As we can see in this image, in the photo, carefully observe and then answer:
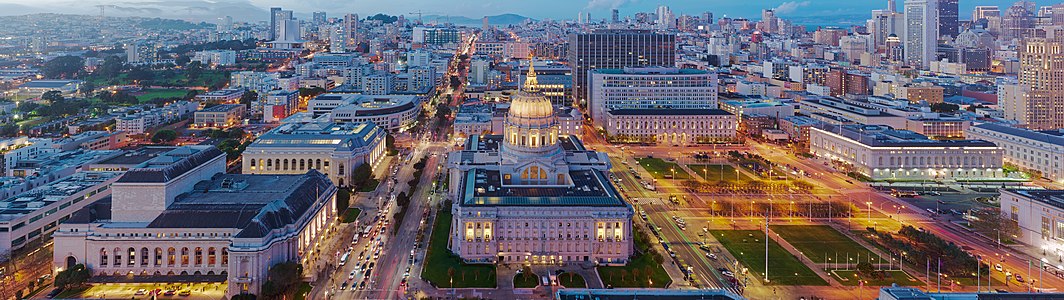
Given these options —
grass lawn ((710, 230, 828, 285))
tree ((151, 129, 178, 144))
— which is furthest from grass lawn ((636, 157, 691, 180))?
tree ((151, 129, 178, 144))

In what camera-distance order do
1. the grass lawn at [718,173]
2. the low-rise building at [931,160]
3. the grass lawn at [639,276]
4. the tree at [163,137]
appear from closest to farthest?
the grass lawn at [639,276]
the grass lawn at [718,173]
the low-rise building at [931,160]
the tree at [163,137]

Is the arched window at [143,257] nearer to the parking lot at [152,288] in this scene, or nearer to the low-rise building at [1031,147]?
the parking lot at [152,288]

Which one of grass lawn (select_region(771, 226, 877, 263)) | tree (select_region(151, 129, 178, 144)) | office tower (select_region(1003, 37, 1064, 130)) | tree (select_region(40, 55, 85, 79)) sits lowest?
grass lawn (select_region(771, 226, 877, 263))

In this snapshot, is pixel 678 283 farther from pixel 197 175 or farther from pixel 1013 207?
pixel 197 175

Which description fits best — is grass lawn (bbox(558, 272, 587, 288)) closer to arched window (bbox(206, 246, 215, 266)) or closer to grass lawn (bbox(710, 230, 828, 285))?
grass lawn (bbox(710, 230, 828, 285))

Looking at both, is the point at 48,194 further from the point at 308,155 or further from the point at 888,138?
the point at 888,138

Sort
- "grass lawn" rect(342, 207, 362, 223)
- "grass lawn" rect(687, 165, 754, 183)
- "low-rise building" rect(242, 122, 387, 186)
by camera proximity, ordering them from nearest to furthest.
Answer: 1. "grass lawn" rect(342, 207, 362, 223)
2. "low-rise building" rect(242, 122, 387, 186)
3. "grass lawn" rect(687, 165, 754, 183)

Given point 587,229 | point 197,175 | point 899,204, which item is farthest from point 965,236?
point 197,175

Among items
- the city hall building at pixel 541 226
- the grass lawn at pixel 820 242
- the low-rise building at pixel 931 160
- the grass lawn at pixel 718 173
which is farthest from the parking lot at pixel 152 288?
the low-rise building at pixel 931 160
